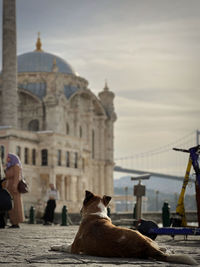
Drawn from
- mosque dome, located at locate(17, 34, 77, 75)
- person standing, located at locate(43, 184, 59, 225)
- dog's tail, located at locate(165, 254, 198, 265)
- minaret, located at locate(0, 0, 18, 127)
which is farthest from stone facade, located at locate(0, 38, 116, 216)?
dog's tail, located at locate(165, 254, 198, 265)

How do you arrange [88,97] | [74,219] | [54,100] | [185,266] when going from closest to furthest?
[185,266]
[74,219]
[54,100]
[88,97]

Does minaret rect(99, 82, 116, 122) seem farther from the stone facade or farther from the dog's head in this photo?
the dog's head

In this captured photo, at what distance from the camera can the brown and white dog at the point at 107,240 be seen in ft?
17.6

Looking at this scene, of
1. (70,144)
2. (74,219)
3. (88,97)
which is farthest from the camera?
(88,97)

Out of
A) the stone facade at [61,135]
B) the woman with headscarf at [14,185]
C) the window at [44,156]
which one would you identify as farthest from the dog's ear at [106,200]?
the window at [44,156]

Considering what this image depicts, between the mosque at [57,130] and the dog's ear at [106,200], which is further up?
the mosque at [57,130]

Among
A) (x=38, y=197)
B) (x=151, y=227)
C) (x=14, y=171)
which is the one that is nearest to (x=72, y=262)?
(x=151, y=227)

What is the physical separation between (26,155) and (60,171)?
350 centimetres

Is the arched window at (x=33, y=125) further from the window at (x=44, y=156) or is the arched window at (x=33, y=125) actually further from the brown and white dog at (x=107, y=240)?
the brown and white dog at (x=107, y=240)

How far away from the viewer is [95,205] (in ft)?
19.7

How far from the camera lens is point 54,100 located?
53594 millimetres

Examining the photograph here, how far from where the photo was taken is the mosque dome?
61.7m

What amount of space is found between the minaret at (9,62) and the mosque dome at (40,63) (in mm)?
16513

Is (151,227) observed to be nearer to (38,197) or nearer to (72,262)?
(72,262)
